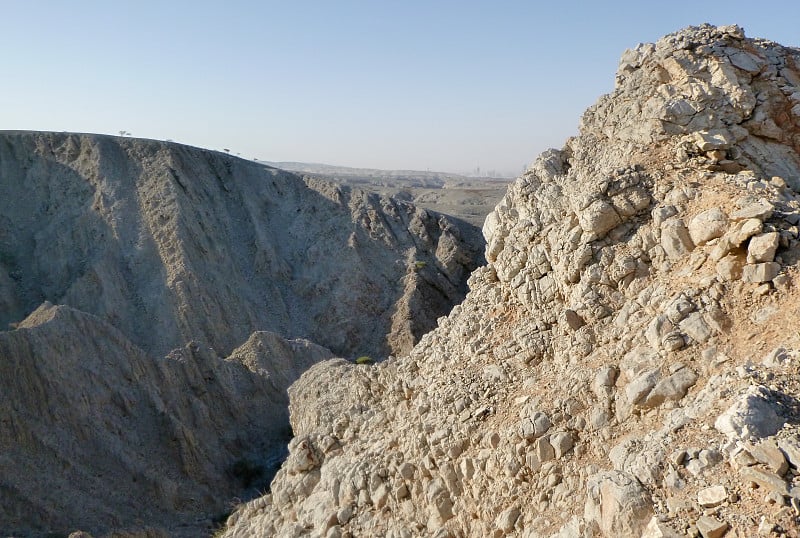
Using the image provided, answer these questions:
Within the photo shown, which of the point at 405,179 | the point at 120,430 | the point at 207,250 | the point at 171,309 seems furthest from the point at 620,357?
the point at 405,179

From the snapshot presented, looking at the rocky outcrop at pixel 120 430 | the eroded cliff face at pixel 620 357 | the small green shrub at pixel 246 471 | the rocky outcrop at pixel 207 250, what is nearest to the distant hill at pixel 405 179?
the rocky outcrop at pixel 207 250

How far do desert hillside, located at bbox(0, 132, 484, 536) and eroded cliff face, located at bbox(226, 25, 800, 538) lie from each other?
9.30 metres

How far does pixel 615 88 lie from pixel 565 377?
13.3 feet

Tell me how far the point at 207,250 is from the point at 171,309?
4296mm

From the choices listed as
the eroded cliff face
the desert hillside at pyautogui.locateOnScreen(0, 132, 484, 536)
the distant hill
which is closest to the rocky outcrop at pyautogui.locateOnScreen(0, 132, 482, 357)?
the desert hillside at pyautogui.locateOnScreen(0, 132, 484, 536)

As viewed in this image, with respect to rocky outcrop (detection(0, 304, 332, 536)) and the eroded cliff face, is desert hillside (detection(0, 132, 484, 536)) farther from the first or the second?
the eroded cliff face

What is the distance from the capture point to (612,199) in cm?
714

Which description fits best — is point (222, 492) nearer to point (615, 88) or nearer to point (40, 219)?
point (615, 88)

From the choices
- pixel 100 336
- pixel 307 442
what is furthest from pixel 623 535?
pixel 100 336

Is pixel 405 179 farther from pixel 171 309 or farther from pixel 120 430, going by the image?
pixel 120 430

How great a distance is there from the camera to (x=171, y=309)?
3066 centimetres

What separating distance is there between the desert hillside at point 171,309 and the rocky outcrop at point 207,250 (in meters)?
0.09

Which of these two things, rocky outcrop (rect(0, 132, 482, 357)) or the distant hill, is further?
the distant hill

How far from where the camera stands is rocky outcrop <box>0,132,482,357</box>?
31.0m
